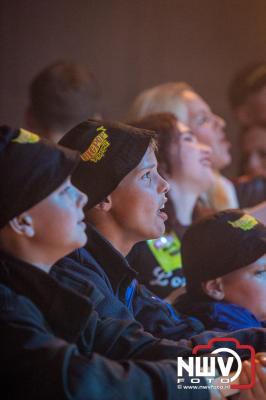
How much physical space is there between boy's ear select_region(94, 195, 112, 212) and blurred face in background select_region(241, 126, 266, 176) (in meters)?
1.24

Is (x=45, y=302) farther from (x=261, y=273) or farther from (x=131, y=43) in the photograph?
(x=131, y=43)

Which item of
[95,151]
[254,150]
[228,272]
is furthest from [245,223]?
[254,150]

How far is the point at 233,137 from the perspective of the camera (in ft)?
9.04

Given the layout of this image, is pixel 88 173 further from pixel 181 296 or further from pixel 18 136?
pixel 181 296

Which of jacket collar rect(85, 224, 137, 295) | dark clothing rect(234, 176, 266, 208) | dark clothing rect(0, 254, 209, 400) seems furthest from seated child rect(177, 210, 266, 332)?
dark clothing rect(234, 176, 266, 208)

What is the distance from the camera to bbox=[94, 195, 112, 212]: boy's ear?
48.0 inches

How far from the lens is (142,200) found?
1.21m

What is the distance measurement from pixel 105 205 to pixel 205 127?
0.95 meters

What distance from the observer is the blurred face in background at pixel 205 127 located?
2.10 metres

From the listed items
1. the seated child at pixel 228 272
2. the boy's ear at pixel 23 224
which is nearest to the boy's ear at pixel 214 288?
the seated child at pixel 228 272

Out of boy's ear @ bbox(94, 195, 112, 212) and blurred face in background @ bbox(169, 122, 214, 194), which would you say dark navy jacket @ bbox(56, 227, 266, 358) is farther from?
blurred face in background @ bbox(169, 122, 214, 194)

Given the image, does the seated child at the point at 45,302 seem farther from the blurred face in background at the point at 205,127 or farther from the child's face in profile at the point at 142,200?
the blurred face in background at the point at 205,127

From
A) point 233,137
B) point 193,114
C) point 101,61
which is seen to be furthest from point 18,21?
point 233,137

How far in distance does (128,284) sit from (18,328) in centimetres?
32
